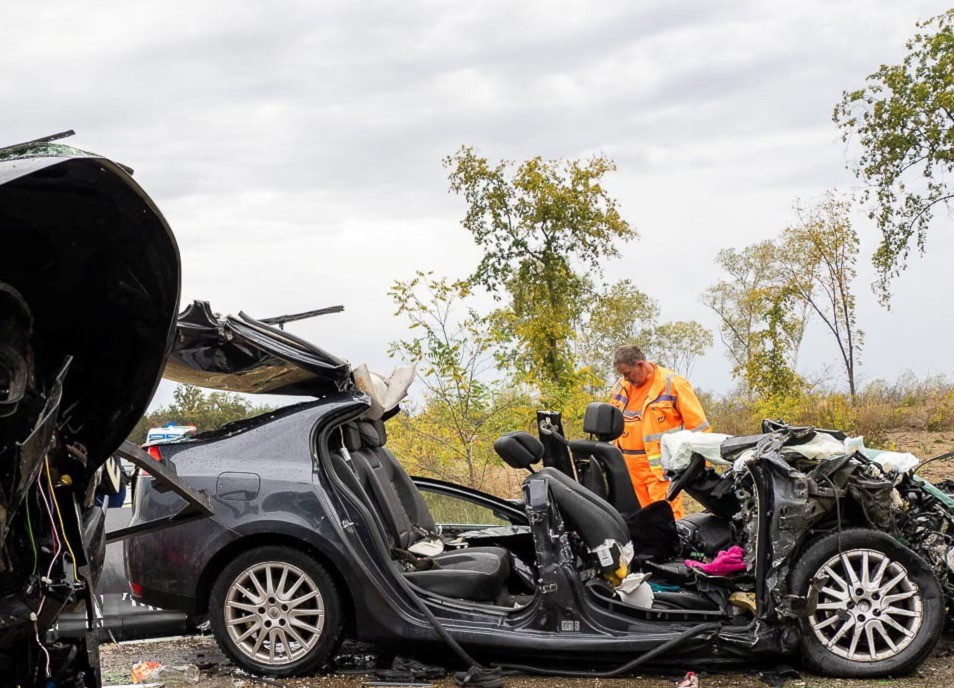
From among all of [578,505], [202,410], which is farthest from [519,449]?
[202,410]

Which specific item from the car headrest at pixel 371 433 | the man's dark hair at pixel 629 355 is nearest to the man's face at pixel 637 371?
the man's dark hair at pixel 629 355

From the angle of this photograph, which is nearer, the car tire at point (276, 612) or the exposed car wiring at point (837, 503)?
the exposed car wiring at point (837, 503)

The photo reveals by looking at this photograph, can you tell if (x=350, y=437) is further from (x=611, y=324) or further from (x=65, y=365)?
(x=611, y=324)

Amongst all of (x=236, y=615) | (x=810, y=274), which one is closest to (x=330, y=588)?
(x=236, y=615)

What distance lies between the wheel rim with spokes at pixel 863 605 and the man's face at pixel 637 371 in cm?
309

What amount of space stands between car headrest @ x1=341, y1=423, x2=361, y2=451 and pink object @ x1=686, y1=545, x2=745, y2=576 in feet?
6.77

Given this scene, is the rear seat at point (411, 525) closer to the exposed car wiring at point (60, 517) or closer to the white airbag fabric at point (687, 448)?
the white airbag fabric at point (687, 448)

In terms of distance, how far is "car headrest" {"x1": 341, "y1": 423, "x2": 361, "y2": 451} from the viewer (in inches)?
254

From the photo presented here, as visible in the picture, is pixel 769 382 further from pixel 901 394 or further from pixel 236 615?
pixel 236 615

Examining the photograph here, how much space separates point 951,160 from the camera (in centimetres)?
2177

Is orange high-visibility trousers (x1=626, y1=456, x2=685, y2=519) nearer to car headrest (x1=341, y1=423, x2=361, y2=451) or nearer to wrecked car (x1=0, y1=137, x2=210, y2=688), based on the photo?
car headrest (x1=341, y1=423, x2=361, y2=451)

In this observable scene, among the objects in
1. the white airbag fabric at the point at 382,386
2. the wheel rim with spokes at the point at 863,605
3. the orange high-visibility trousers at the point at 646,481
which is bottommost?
the wheel rim with spokes at the point at 863,605

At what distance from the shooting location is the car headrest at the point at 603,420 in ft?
20.7

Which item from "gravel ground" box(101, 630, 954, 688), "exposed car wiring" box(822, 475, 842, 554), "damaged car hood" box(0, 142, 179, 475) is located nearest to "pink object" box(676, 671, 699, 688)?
"gravel ground" box(101, 630, 954, 688)
